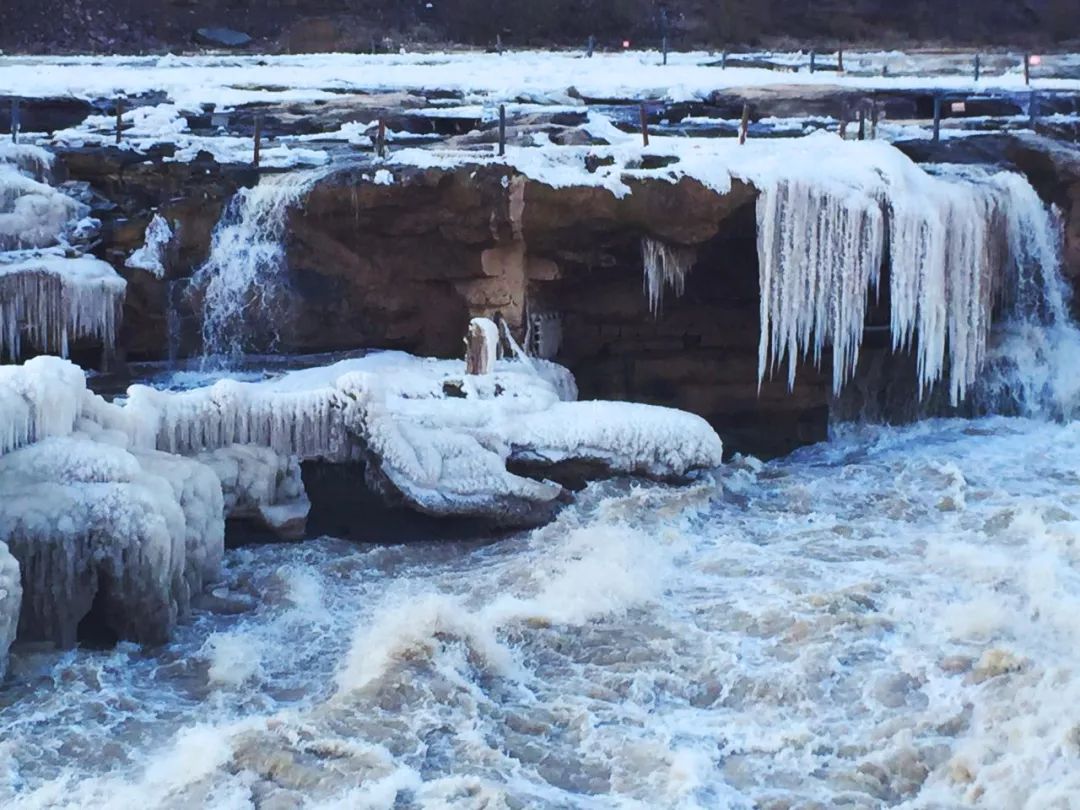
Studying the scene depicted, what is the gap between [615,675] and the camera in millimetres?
8633

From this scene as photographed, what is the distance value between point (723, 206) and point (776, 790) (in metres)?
7.59

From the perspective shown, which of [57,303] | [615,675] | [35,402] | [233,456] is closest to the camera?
[615,675]

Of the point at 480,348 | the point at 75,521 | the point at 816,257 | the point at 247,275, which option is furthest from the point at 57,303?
the point at 816,257

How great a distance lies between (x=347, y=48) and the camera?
29.3m

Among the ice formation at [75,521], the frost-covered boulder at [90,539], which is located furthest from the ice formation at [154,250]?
the frost-covered boulder at [90,539]

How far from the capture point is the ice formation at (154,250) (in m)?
14.0

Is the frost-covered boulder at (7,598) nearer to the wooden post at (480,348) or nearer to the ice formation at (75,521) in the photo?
the ice formation at (75,521)

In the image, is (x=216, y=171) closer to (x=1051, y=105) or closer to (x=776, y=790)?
(x=776, y=790)

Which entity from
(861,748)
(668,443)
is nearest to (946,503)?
(668,443)

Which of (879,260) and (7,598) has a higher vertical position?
(879,260)

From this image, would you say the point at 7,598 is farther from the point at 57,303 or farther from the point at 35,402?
the point at 57,303

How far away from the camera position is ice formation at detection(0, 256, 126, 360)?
13.2 m

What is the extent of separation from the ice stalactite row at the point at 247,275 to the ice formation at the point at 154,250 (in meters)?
0.37

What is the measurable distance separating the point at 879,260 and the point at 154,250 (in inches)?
281
